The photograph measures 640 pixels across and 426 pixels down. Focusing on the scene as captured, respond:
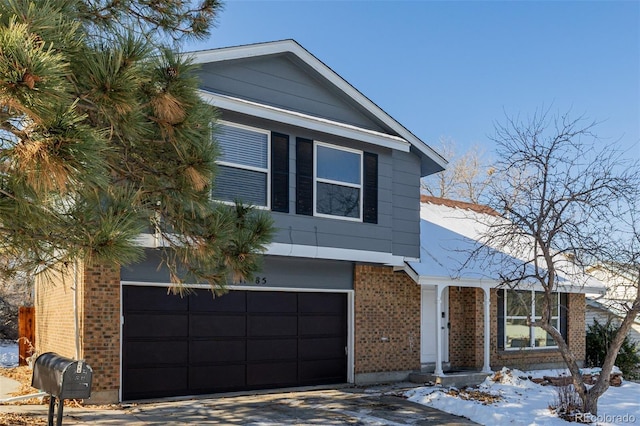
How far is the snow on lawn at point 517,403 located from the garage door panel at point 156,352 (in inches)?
172

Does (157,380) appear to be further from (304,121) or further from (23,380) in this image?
(304,121)

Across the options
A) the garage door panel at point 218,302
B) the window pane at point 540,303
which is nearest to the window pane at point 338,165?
the garage door panel at point 218,302

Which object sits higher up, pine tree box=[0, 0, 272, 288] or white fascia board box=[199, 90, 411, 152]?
white fascia board box=[199, 90, 411, 152]

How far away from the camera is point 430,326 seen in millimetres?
14805

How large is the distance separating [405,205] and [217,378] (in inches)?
221

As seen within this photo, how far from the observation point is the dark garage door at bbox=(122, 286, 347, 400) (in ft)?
34.4

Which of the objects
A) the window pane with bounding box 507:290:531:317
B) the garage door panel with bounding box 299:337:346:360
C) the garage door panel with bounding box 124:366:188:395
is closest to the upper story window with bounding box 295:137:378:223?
the garage door panel with bounding box 299:337:346:360

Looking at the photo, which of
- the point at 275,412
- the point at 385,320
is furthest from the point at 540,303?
the point at 275,412

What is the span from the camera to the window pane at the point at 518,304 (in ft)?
53.4

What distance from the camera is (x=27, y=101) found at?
3285mm

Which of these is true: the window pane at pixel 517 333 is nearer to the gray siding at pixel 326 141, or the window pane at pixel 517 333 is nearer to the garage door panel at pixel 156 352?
the gray siding at pixel 326 141

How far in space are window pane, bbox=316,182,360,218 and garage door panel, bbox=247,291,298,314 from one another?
6.43 ft

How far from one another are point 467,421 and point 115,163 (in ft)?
22.9

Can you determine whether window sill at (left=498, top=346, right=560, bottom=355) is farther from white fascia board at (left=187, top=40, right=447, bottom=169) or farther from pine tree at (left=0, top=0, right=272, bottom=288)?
pine tree at (left=0, top=0, right=272, bottom=288)
